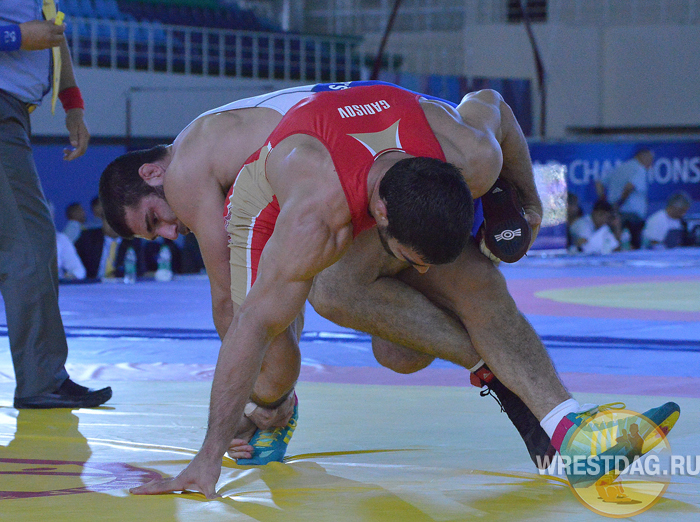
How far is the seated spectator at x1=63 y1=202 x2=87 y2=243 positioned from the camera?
748cm

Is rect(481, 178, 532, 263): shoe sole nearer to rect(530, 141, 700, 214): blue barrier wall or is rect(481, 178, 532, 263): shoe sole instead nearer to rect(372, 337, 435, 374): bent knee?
rect(372, 337, 435, 374): bent knee

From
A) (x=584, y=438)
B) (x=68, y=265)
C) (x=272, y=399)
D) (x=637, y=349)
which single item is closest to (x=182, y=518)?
(x=272, y=399)

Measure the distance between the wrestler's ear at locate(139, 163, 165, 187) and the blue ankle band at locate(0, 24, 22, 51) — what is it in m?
0.63

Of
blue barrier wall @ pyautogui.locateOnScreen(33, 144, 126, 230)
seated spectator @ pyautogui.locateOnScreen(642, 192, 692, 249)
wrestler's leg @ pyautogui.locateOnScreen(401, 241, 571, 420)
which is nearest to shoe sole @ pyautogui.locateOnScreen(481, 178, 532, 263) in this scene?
wrestler's leg @ pyautogui.locateOnScreen(401, 241, 571, 420)

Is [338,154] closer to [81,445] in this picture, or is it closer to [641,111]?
[81,445]

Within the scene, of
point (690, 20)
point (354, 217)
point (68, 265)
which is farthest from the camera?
point (690, 20)

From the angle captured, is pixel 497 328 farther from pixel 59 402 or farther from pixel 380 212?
pixel 59 402

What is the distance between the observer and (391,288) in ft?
7.18

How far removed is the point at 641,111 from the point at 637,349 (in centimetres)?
1040

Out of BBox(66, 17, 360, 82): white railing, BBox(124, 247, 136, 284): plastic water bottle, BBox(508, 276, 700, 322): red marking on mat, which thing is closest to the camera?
BBox(508, 276, 700, 322): red marking on mat

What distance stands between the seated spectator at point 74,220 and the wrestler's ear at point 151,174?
542 centimetres

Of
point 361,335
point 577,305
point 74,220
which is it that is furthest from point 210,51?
point 361,335

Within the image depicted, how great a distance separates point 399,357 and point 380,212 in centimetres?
69

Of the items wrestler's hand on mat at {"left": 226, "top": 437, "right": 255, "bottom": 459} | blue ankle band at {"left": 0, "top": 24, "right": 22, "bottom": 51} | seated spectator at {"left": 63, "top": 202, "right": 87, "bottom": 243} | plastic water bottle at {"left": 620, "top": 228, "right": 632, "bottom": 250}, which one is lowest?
plastic water bottle at {"left": 620, "top": 228, "right": 632, "bottom": 250}
